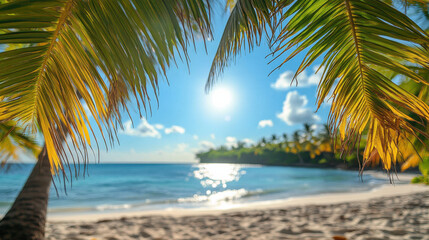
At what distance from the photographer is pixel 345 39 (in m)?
1.45

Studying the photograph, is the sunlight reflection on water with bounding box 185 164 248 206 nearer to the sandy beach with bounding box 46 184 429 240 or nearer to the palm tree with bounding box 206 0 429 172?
the sandy beach with bounding box 46 184 429 240

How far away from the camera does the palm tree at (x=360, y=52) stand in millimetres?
1311

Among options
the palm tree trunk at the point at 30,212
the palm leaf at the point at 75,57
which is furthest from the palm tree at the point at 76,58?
the palm tree trunk at the point at 30,212

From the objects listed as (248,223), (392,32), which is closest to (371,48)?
(392,32)

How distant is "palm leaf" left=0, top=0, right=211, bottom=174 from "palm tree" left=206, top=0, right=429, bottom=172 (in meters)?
0.68

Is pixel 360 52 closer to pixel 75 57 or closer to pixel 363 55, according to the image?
pixel 363 55

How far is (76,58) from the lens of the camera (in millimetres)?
1105

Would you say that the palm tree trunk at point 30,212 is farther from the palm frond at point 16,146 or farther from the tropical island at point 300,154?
the tropical island at point 300,154

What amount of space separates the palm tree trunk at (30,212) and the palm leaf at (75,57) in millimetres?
1908

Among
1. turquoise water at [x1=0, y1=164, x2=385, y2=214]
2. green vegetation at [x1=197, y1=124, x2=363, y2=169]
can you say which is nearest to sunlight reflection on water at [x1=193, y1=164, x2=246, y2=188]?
turquoise water at [x1=0, y1=164, x2=385, y2=214]

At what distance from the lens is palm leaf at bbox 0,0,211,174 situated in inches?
39.0

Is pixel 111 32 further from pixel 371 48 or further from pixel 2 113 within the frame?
pixel 371 48

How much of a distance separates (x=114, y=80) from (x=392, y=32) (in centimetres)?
139

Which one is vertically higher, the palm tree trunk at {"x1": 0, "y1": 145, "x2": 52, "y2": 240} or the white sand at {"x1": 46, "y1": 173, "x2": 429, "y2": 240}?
the palm tree trunk at {"x1": 0, "y1": 145, "x2": 52, "y2": 240}
